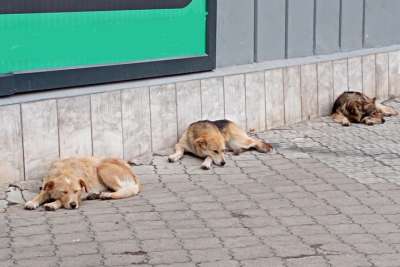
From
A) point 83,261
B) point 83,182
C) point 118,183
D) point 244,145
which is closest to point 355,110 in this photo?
point 244,145

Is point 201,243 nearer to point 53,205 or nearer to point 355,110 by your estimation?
point 53,205

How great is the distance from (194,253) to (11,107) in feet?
7.94

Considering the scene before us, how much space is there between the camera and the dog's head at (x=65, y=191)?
7.50 meters

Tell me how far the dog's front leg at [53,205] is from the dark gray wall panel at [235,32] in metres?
3.20

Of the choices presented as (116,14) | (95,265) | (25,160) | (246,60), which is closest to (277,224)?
(95,265)

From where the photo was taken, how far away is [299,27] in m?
11.0

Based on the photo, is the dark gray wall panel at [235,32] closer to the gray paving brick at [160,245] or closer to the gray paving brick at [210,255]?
the gray paving brick at [160,245]

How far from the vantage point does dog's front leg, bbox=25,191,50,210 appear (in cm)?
746

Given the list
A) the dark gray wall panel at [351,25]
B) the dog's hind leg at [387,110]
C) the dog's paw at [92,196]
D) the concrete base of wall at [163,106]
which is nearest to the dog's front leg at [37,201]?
the dog's paw at [92,196]

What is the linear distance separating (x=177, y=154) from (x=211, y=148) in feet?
1.14

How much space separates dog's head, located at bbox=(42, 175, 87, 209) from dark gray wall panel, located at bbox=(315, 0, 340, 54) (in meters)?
4.62

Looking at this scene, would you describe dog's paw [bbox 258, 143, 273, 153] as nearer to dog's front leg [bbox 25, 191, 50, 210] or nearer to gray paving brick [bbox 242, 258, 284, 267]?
dog's front leg [bbox 25, 191, 50, 210]

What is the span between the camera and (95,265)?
20.0 feet

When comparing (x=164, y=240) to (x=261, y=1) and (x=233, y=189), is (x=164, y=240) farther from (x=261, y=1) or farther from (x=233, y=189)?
(x=261, y=1)
